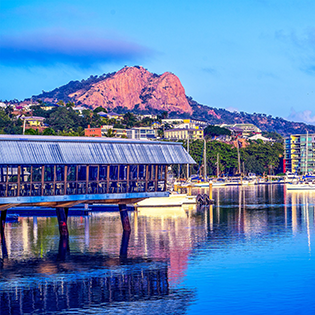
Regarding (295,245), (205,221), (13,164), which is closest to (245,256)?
(295,245)

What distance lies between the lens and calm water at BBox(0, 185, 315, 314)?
3347 cm

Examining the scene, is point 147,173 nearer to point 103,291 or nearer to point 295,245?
point 295,245

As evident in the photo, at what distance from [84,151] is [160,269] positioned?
44.8ft

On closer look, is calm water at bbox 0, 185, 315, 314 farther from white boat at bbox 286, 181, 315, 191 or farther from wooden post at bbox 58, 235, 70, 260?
white boat at bbox 286, 181, 315, 191

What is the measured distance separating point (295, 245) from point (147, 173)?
15068mm

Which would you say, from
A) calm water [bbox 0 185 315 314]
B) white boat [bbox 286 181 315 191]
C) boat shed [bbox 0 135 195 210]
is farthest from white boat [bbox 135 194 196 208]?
white boat [bbox 286 181 315 191]

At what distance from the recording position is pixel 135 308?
107ft

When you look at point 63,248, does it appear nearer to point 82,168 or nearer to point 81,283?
point 82,168

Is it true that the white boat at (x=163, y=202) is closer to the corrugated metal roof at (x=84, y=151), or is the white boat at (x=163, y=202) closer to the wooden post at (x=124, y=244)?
the wooden post at (x=124, y=244)

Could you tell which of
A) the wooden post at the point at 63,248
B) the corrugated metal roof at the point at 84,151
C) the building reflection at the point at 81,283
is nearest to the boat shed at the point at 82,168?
the corrugated metal roof at the point at 84,151

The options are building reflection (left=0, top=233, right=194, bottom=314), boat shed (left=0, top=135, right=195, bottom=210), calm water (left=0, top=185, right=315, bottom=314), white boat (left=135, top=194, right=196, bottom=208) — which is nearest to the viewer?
calm water (left=0, top=185, right=315, bottom=314)

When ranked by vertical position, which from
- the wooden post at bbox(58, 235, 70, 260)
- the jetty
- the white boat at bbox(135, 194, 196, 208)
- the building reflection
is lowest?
the building reflection

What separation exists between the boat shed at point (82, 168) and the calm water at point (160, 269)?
4705 millimetres

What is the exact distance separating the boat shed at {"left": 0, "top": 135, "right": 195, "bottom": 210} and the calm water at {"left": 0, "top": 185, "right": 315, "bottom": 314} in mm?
4705
